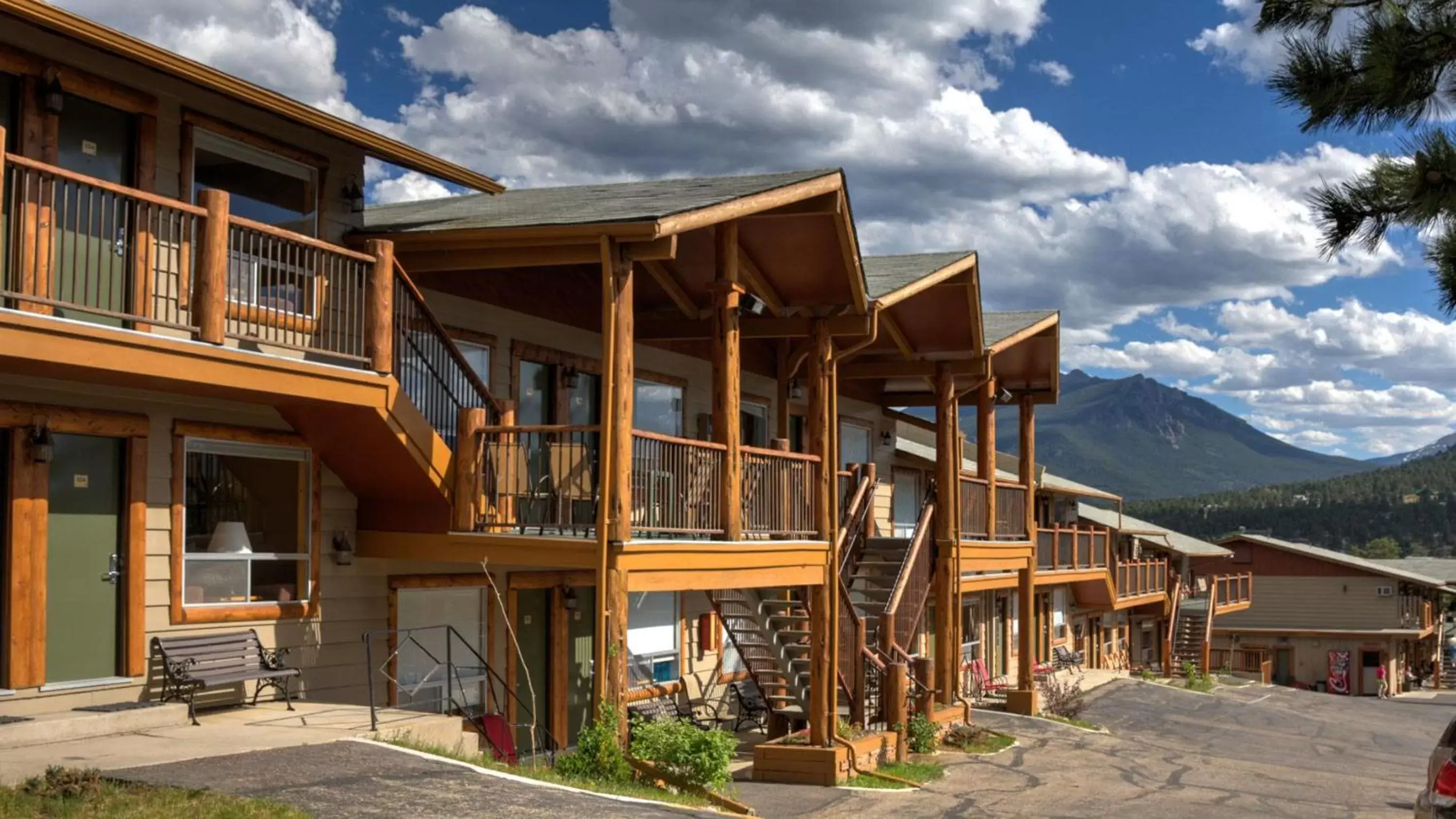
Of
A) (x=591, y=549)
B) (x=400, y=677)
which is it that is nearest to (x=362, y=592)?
(x=400, y=677)

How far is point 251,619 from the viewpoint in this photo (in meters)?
14.0

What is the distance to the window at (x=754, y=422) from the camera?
77.0 ft

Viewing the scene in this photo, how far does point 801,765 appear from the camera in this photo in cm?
1666

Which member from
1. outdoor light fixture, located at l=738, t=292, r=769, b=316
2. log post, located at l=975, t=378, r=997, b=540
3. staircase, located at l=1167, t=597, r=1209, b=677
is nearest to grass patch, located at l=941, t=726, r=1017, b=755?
log post, located at l=975, t=378, r=997, b=540

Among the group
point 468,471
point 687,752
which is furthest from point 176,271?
point 687,752

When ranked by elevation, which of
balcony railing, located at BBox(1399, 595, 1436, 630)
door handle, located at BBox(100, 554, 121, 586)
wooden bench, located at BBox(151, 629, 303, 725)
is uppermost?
door handle, located at BBox(100, 554, 121, 586)

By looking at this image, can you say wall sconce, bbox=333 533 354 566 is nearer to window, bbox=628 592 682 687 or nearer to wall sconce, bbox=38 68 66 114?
wall sconce, bbox=38 68 66 114

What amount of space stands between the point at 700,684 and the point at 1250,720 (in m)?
15.4

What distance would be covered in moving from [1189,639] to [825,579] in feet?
115

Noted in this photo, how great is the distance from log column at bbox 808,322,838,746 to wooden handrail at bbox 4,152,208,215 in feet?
27.5

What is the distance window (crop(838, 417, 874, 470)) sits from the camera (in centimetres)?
2700

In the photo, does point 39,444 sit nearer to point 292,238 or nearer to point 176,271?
point 176,271

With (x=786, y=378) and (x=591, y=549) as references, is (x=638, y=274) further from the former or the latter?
(x=591, y=549)

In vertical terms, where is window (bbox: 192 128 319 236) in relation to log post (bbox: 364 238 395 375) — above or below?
above
